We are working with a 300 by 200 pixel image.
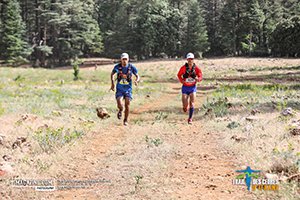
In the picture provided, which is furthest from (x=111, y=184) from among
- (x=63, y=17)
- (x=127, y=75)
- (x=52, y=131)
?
(x=63, y=17)

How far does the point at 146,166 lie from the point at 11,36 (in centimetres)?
5690

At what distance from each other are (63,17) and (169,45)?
2316 cm

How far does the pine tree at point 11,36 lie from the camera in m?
57.4

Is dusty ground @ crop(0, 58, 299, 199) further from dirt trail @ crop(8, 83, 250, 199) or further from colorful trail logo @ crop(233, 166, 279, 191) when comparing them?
colorful trail logo @ crop(233, 166, 279, 191)

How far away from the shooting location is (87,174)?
6.90 meters

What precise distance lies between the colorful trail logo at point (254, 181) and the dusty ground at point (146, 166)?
5.7 inches

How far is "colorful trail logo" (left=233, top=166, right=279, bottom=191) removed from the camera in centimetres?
517

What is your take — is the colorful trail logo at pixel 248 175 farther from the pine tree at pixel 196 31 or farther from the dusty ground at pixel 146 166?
the pine tree at pixel 196 31

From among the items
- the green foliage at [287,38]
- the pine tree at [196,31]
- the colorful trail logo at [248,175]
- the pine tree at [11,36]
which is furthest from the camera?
the pine tree at [196,31]

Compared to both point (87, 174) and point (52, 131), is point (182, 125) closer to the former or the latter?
point (52, 131)

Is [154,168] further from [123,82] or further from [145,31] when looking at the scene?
[145,31]

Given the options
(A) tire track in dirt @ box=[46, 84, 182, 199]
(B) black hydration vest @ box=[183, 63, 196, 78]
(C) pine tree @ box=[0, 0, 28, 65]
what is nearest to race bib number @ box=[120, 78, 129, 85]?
(A) tire track in dirt @ box=[46, 84, 182, 199]

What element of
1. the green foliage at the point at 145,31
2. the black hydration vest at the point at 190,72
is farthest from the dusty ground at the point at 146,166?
the green foliage at the point at 145,31

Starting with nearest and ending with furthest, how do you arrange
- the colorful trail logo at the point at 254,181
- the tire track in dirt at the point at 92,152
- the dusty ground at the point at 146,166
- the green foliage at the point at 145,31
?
the colorful trail logo at the point at 254,181 < the dusty ground at the point at 146,166 < the tire track in dirt at the point at 92,152 < the green foliage at the point at 145,31
